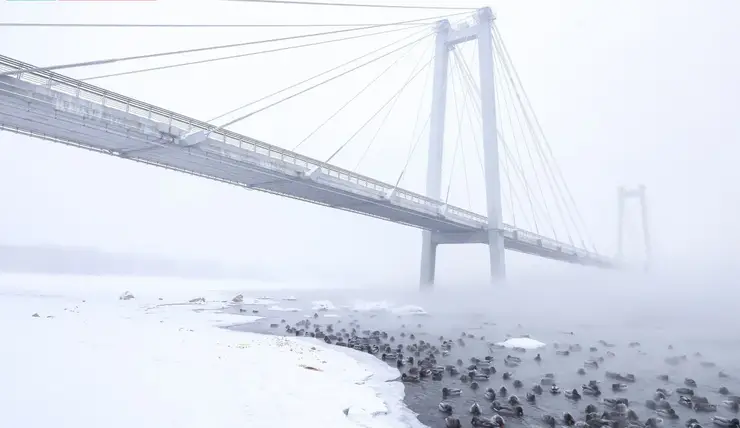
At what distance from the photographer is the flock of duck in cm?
851

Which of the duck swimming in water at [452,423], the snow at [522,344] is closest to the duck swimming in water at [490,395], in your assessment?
the duck swimming in water at [452,423]

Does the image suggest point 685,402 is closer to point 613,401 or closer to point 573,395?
point 613,401

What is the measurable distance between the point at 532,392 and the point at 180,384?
7828mm

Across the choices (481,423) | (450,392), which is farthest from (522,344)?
(481,423)

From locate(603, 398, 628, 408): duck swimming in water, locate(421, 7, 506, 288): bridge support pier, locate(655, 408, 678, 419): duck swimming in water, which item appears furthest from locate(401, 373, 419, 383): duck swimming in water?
locate(421, 7, 506, 288): bridge support pier

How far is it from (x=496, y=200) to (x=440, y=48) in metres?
18.6

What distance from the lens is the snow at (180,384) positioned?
22.0 ft

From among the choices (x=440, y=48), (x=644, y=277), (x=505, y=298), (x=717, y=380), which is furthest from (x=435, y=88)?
(x=644, y=277)

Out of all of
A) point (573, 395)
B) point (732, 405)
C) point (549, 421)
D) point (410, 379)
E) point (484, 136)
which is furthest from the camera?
point (484, 136)

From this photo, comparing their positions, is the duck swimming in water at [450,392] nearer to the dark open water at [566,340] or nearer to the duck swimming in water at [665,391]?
the dark open water at [566,340]

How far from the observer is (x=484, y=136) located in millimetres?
44812

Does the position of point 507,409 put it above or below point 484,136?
below

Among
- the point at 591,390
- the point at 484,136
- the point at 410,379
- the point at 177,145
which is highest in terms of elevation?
the point at 484,136

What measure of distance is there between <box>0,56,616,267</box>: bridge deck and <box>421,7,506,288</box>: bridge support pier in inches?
216
